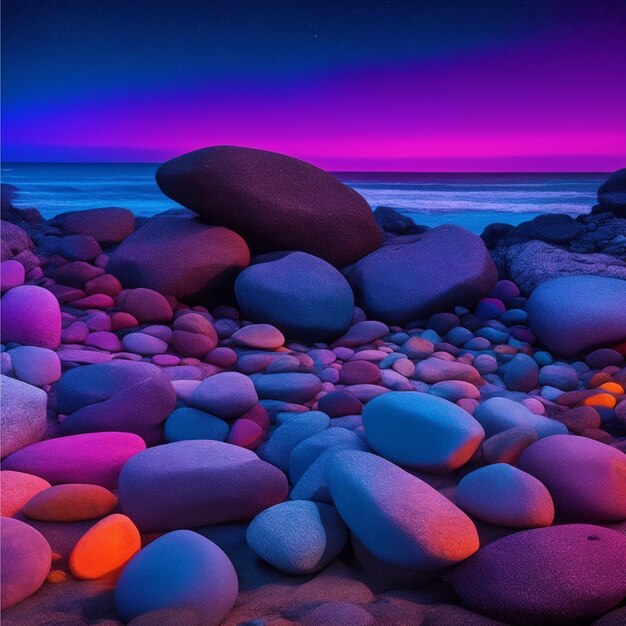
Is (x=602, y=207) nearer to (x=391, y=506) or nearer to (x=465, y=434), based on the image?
(x=465, y=434)

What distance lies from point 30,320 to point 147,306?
0.63 metres

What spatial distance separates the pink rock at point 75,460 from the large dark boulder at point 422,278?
2.13 metres

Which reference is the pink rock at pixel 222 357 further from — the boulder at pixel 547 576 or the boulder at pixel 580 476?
the boulder at pixel 547 576

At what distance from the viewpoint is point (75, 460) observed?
162 cm

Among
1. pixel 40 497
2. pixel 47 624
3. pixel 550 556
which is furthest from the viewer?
pixel 40 497

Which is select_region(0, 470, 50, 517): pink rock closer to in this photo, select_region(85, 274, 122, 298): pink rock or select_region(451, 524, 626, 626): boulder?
select_region(451, 524, 626, 626): boulder

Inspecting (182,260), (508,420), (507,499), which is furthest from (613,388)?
(182,260)

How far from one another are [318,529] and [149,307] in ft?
6.60

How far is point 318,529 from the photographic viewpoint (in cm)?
131

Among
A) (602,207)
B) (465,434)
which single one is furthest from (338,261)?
(602,207)

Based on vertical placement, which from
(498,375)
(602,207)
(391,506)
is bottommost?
(498,375)

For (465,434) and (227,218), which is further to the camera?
(227,218)

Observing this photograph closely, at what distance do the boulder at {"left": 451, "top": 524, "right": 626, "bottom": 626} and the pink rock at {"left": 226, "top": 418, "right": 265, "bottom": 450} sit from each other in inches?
35.2

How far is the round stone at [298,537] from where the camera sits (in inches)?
49.5
